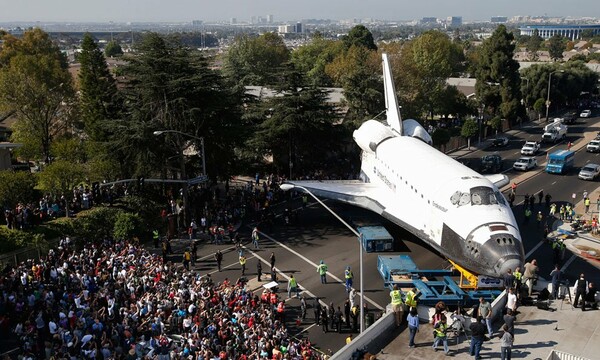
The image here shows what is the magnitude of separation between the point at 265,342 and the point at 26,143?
40679 mm

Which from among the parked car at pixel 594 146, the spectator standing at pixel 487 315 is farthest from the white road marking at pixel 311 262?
the parked car at pixel 594 146

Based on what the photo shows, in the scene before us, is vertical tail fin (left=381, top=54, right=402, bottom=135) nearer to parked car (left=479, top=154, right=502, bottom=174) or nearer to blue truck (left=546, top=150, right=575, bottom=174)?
parked car (left=479, top=154, right=502, bottom=174)

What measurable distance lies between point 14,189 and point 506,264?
33.8m

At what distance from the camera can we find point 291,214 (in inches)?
A: 1752

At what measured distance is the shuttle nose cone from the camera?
24.8 meters

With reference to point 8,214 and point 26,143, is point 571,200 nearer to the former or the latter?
point 8,214

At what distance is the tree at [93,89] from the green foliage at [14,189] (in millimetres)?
11711

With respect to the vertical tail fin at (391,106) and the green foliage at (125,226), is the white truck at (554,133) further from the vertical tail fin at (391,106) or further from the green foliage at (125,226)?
the green foliage at (125,226)

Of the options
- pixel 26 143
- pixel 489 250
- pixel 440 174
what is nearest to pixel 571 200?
pixel 440 174

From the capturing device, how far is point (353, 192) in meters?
42.4

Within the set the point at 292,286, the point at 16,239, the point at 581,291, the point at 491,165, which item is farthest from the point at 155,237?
the point at 491,165

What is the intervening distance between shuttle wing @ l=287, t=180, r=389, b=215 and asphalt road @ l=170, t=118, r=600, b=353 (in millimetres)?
1690

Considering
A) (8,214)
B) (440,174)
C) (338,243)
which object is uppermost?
(440,174)

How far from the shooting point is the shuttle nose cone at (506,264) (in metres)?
24.8
